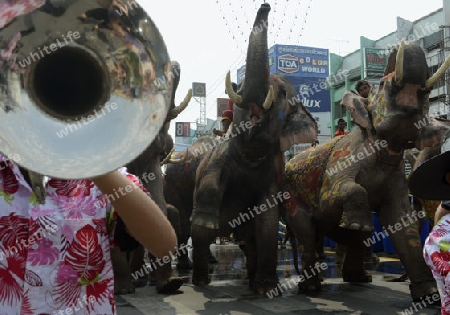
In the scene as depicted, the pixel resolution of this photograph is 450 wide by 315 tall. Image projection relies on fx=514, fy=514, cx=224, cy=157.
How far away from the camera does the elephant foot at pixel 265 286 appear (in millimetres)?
6324

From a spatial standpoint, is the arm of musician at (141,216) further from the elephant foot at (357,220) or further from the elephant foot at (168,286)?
the elephant foot at (168,286)

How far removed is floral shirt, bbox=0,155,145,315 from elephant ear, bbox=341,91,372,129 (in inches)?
186

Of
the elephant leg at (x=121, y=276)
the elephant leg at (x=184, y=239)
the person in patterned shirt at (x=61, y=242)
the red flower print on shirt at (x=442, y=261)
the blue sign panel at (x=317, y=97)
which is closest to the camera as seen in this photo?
the person in patterned shirt at (x=61, y=242)

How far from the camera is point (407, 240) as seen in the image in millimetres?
5746

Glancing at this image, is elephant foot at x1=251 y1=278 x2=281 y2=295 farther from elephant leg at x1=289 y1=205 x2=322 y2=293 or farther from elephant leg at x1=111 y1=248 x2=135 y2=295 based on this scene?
elephant leg at x1=111 y1=248 x2=135 y2=295

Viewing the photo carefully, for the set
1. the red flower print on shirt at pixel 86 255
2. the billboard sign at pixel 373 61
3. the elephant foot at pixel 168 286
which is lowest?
the elephant foot at pixel 168 286

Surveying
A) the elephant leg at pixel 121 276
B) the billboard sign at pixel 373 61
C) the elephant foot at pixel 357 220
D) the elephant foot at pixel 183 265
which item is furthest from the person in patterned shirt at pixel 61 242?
the billboard sign at pixel 373 61

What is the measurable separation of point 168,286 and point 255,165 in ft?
6.19

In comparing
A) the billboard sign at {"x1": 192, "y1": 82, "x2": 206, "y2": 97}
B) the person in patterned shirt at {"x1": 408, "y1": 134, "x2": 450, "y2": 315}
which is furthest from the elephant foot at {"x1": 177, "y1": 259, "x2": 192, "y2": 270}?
the billboard sign at {"x1": 192, "y1": 82, "x2": 206, "y2": 97}

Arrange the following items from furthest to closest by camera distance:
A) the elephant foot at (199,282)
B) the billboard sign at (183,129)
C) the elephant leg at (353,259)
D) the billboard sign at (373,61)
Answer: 1. the billboard sign at (183,129)
2. the billboard sign at (373,61)
3. the elephant leg at (353,259)
4. the elephant foot at (199,282)

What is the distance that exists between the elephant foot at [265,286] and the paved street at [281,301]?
10cm

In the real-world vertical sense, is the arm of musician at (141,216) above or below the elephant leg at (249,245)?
above

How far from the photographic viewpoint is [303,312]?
530cm

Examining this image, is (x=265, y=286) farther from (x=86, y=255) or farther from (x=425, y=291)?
(x=86, y=255)
